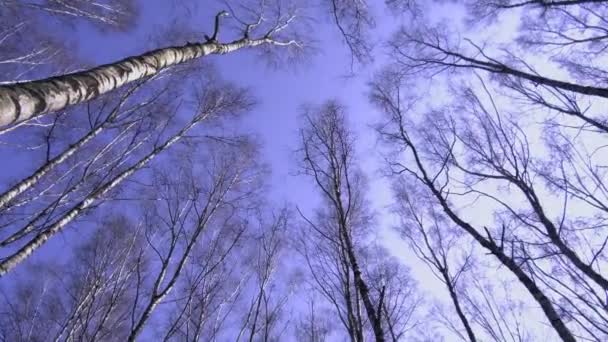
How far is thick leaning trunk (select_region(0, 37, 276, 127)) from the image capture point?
1.44 m

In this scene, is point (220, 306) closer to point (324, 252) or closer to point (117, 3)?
point (324, 252)

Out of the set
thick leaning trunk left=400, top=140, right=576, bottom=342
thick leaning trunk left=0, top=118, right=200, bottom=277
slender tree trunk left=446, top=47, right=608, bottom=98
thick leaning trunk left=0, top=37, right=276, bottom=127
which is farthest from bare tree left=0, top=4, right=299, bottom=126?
slender tree trunk left=446, top=47, right=608, bottom=98

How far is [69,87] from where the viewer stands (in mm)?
1765

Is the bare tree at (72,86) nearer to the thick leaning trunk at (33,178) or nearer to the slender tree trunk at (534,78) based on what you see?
the thick leaning trunk at (33,178)

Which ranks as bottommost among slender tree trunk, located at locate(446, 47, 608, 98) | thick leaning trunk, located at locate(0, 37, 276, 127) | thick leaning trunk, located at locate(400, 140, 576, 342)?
thick leaning trunk, located at locate(0, 37, 276, 127)

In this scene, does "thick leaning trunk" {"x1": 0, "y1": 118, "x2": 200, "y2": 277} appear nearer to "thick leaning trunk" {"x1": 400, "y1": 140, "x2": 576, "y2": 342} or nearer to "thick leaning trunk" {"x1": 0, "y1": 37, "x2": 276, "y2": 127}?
"thick leaning trunk" {"x1": 0, "y1": 37, "x2": 276, "y2": 127}

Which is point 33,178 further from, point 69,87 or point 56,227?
point 69,87

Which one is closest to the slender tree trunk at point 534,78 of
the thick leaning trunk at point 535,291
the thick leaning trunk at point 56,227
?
the thick leaning trunk at point 535,291

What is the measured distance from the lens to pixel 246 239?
23.1ft

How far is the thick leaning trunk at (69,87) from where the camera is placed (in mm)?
1441

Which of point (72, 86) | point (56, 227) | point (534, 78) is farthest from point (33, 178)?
point (534, 78)

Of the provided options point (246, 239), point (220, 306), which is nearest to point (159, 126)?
point (246, 239)

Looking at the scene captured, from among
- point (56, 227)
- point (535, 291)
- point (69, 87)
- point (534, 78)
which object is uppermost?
point (534, 78)

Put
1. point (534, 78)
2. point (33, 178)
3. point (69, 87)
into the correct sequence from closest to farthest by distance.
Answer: point (69, 87) < point (33, 178) < point (534, 78)
